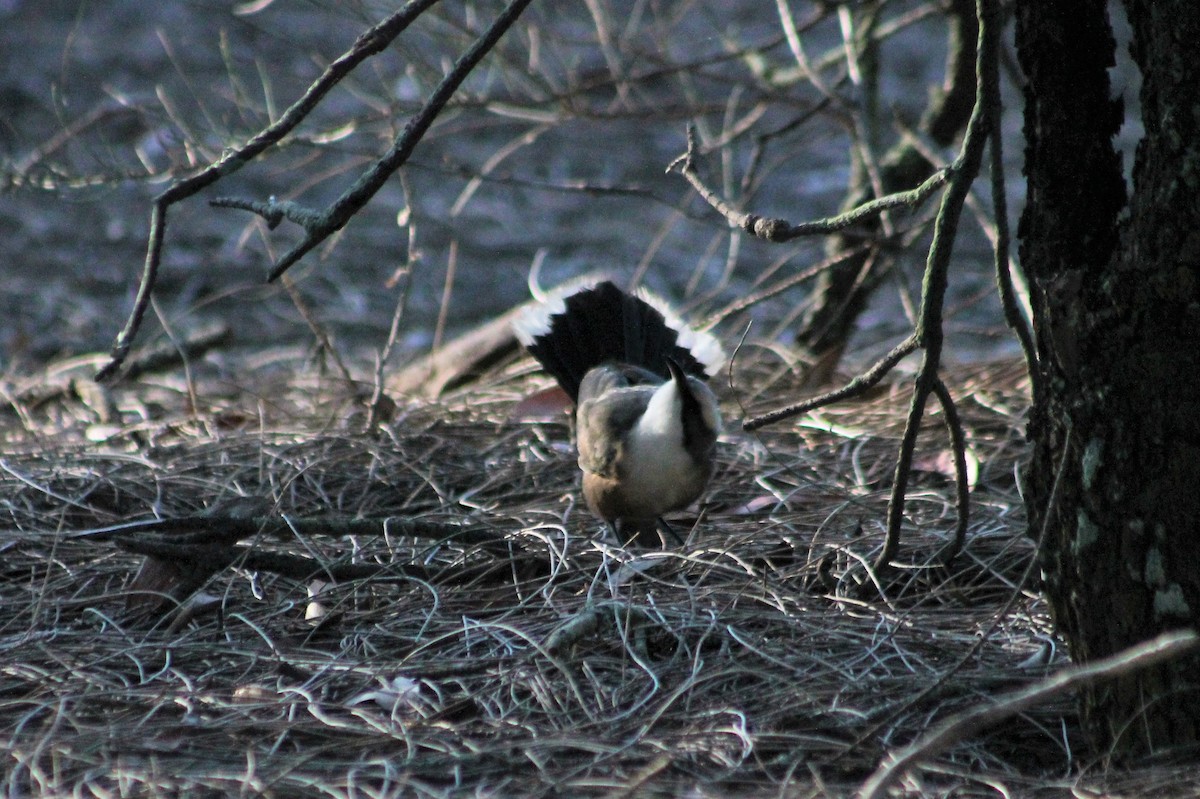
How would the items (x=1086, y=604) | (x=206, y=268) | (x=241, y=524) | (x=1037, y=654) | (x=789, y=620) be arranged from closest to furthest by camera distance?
(x=1086, y=604) < (x=1037, y=654) < (x=789, y=620) < (x=241, y=524) < (x=206, y=268)

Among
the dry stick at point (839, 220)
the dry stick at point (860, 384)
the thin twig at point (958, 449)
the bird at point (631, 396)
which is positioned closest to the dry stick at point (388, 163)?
the dry stick at point (839, 220)

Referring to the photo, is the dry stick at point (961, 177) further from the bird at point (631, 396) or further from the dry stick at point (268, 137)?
the bird at point (631, 396)

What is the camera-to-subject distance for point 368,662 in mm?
2979

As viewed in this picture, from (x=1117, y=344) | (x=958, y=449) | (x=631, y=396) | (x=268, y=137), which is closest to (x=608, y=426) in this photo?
(x=631, y=396)

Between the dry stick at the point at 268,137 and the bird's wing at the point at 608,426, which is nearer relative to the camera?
the dry stick at the point at 268,137

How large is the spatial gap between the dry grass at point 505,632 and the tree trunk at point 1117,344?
18 cm

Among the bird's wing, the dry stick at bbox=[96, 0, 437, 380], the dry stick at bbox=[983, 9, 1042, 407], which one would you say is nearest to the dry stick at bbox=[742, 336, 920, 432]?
the dry stick at bbox=[983, 9, 1042, 407]

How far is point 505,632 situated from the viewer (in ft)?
10.4

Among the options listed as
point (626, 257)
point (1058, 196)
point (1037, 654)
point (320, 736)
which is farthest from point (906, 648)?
point (626, 257)

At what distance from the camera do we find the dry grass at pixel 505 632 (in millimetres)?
2422

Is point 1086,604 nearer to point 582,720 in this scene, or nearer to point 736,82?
point 582,720

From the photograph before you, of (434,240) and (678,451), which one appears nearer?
(678,451)

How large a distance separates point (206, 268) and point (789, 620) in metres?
6.80

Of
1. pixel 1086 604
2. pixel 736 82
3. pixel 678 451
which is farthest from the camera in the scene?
pixel 736 82
